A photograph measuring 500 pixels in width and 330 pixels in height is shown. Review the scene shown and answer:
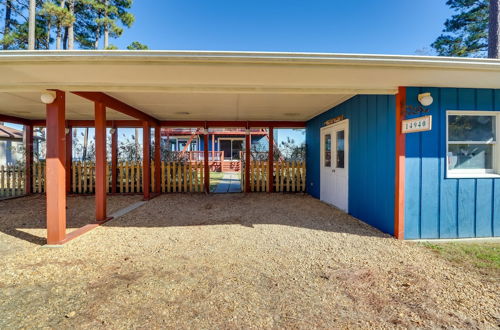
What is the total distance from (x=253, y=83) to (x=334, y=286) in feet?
9.14

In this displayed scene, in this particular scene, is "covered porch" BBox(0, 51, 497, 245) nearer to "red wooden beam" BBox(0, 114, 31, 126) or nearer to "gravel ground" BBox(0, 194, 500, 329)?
"gravel ground" BBox(0, 194, 500, 329)

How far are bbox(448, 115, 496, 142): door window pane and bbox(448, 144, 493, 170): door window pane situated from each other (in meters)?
0.13

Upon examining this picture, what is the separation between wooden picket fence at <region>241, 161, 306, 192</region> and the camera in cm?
879

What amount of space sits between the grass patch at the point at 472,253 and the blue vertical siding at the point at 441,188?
1.02 feet

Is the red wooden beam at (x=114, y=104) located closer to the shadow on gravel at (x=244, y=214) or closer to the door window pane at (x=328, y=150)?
the shadow on gravel at (x=244, y=214)

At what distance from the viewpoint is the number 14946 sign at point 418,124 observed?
3.00m

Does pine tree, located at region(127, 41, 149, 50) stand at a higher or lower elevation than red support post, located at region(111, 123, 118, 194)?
higher

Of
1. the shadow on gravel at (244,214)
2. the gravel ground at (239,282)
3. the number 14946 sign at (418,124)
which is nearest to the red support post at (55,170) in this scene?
the gravel ground at (239,282)

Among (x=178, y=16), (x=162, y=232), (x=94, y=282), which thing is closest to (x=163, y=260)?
(x=94, y=282)

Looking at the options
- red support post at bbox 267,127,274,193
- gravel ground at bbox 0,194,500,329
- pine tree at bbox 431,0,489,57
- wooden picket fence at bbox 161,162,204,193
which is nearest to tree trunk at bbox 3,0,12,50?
wooden picket fence at bbox 161,162,204,193

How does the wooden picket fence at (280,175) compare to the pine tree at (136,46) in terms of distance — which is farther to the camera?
the pine tree at (136,46)

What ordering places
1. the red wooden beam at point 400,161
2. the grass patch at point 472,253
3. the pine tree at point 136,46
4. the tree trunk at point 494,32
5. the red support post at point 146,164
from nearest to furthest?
the grass patch at point 472,253
the red wooden beam at point 400,161
the tree trunk at point 494,32
the red support post at point 146,164
the pine tree at point 136,46

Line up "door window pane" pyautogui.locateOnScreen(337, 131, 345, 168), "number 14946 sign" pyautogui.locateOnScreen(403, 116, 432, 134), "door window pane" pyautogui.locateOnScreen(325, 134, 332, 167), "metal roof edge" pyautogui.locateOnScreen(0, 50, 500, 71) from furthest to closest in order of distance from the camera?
"door window pane" pyautogui.locateOnScreen(325, 134, 332, 167) → "door window pane" pyautogui.locateOnScreen(337, 131, 345, 168) → "number 14946 sign" pyautogui.locateOnScreen(403, 116, 432, 134) → "metal roof edge" pyautogui.locateOnScreen(0, 50, 500, 71)

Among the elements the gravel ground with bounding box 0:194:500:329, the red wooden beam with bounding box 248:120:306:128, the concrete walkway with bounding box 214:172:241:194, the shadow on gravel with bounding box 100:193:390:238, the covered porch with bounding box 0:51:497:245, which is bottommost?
the gravel ground with bounding box 0:194:500:329
